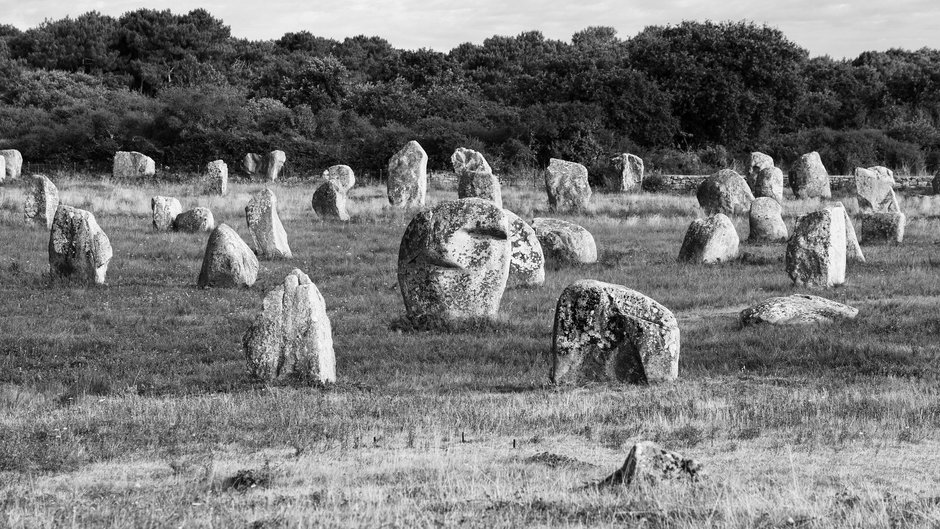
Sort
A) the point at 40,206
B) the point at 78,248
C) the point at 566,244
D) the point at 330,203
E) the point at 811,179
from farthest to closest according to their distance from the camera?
the point at 811,179 → the point at 330,203 → the point at 40,206 → the point at 566,244 → the point at 78,248

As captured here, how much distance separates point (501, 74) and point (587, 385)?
70.7m

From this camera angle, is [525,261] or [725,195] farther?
[725,195]

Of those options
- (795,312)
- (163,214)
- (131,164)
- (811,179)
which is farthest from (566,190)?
(131,164)

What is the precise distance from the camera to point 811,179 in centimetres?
4719

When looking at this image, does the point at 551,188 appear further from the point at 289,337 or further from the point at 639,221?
the point at 289,337

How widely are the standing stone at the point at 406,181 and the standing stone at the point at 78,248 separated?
1912cm

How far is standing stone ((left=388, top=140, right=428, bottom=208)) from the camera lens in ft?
139

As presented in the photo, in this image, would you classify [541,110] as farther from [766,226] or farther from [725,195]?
[766,226]

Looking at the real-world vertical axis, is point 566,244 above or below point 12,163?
below

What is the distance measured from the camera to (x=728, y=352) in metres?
16.6

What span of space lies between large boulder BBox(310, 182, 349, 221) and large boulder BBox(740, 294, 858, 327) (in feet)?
65.1

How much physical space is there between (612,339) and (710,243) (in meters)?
13.3

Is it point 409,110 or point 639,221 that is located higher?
point 409,110

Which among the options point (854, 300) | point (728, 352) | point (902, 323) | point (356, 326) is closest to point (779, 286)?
point (854, 300)
